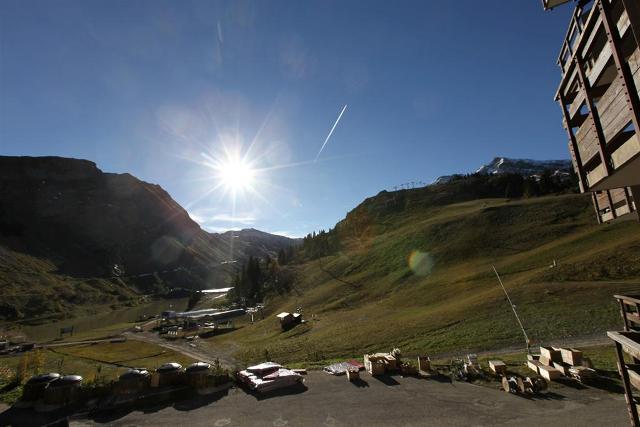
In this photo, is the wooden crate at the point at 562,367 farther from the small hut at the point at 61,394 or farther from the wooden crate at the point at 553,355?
the small hut at the point at 61,394

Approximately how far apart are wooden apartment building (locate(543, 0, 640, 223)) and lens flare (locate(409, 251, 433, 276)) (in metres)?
74.1

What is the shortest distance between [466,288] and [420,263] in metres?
29.7

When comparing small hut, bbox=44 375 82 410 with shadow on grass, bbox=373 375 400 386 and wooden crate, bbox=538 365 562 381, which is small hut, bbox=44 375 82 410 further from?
wooden crate, bbox=538 365 562 381

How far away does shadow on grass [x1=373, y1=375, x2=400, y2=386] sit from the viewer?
74.5ft

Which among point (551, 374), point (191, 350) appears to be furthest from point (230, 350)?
point (551, 374)

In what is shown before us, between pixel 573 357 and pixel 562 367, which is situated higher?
pixel 573 357

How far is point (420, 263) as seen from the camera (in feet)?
294

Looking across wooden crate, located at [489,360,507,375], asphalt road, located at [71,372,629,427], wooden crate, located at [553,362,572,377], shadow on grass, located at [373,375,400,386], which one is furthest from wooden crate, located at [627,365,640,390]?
shadow on grass, located at [373,375,400,386]

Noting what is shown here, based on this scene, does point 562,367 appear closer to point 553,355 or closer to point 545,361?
point 553,355

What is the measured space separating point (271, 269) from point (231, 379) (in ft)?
469

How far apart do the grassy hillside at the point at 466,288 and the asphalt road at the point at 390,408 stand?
1442 cm

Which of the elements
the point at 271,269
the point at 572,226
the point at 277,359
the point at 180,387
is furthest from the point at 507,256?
the point at 271,269

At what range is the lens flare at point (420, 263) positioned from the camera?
82.8m

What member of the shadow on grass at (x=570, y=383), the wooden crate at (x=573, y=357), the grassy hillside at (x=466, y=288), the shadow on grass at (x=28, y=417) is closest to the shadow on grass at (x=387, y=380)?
the shadow on grass at (x=570, y=383)
